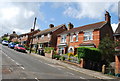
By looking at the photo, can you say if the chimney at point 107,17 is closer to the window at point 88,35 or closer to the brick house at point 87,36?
the brick house at point 87,36

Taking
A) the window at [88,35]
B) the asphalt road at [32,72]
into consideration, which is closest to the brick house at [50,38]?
the window at [88,35]

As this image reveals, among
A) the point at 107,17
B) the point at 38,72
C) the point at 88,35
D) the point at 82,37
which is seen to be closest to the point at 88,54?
the point at 88,35

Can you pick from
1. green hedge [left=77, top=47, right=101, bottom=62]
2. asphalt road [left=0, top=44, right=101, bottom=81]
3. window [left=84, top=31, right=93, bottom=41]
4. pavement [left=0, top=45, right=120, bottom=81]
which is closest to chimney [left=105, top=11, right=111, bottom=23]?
window [left=84, top=31, right=93, bottom=41]

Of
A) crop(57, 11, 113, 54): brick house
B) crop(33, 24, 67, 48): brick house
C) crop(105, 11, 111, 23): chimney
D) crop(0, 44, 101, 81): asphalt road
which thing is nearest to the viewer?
crop(0, 44, 101, 81): asphalt road

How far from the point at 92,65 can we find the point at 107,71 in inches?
115

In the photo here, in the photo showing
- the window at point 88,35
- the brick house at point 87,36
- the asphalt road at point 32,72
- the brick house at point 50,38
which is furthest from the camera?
the brick house at point 50,38

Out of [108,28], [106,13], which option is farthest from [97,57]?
[106,13]

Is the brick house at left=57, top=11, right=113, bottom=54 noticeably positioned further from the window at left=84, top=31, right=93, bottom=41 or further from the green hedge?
the green hedge

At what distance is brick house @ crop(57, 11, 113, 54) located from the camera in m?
24.6

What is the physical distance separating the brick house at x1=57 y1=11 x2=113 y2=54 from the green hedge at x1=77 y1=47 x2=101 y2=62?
2.77 meters

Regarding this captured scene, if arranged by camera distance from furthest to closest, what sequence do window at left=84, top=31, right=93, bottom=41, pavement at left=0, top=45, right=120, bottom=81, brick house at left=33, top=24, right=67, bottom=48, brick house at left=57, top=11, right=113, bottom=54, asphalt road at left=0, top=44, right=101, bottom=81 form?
brick house at left=33, top=24, right=67, bottom=48
window at left=84, top=31, right=93, bottom=41
brick house at left=57, top=11, right=113, bottom=54
pavement at left=0, top=45, right=120, bottom=81
asphalt road at left=0, top=44, right=101, bottom=81

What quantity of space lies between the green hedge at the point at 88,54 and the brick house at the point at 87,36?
9.07ft

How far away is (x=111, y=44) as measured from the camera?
17.2m

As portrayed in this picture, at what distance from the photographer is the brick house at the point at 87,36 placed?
24.6 m
